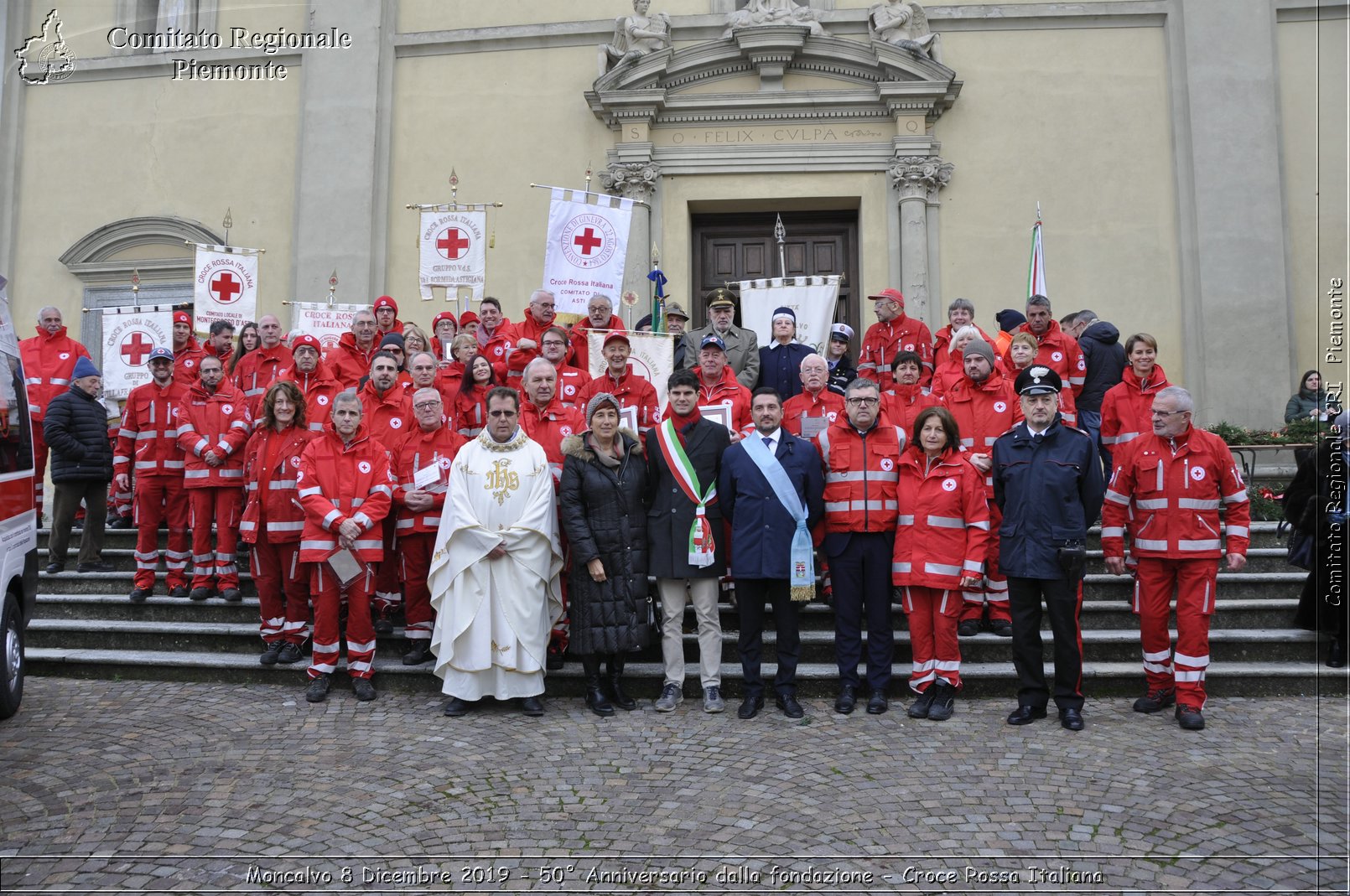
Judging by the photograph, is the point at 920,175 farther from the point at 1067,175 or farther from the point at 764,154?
the point at 764,154

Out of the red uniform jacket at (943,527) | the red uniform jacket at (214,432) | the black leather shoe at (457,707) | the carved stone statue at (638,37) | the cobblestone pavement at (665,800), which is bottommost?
the cobblestone pavement at (665,800)

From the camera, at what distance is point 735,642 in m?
7.45

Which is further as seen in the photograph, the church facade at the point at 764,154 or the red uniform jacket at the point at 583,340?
the church facade at the point at 764,154

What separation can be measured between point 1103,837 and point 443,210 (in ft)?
28.1

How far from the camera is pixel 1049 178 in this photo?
515 inches

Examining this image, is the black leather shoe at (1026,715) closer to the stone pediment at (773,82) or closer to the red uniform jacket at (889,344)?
the red uniform jacket at (889,344)

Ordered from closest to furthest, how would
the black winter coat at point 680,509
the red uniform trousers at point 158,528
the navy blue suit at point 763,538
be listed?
the navy blue suit at point 763,538
the black winter coat at point 680,509
the red uniform trousers at point 158,528

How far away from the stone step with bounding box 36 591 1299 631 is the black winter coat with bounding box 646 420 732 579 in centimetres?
121

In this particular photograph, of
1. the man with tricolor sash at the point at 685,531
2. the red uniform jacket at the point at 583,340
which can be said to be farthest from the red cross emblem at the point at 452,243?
the man with tricolor sash at the point at 685,531

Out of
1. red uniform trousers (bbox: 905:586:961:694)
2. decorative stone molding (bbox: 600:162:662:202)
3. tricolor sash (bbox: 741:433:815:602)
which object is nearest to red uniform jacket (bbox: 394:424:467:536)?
tricolor sash (bbox: 741:433:815:602)

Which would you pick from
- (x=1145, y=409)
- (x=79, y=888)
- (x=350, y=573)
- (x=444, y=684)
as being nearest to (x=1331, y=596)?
(x=1145, y=409)

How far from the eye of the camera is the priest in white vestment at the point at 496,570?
264 inches

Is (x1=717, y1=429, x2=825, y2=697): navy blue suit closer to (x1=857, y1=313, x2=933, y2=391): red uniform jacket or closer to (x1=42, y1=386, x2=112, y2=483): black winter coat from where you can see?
(x1=857, y1=313, x2=933, y2=391): red uniform jacket

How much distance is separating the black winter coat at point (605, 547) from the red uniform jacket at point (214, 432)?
3.21 meters
